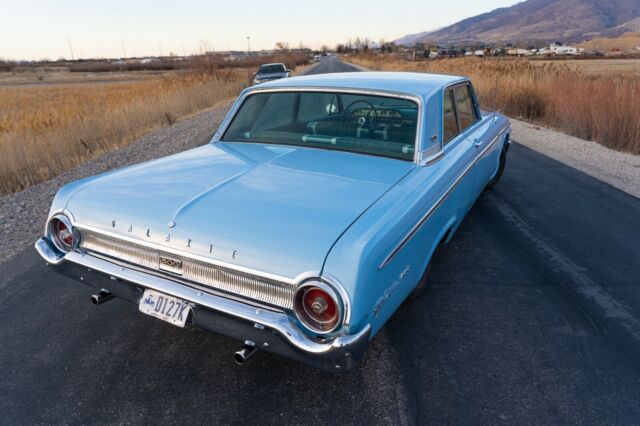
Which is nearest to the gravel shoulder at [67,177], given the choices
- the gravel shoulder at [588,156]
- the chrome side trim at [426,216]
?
the chrome side trim at [426,216]

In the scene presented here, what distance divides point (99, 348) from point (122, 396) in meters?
0.51

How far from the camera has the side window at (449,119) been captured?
3317mm

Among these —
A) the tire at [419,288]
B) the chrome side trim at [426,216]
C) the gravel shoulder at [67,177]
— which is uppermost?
the chrome side trim at [426,216]

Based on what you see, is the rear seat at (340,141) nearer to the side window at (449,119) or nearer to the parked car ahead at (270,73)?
the side window at (449,119)

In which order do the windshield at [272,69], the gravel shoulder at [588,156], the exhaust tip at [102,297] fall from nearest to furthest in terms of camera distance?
the exhaust tip at [102,297] → the gravel shoulder at [588,156] → the windshield at [272,69]

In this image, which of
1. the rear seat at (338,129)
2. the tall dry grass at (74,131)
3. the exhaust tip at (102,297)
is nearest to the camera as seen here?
the exhaust tip at (102,297)

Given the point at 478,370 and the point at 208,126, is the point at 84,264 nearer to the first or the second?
the point at 478,370

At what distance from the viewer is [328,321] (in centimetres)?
188

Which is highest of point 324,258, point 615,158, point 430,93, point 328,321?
point 430,93

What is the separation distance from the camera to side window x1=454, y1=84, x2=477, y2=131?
151 inches

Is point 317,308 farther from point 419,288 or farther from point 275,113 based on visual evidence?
point 275,113

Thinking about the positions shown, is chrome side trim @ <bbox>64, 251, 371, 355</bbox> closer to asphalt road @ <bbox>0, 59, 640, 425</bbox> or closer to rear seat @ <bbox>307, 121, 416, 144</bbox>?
asphalt road @ <bbox>0, 59, 640, 425</bbox>

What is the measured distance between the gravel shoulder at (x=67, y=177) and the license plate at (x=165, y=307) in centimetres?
262

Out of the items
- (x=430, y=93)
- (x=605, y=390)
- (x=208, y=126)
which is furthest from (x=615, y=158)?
(x=208, y=126)
